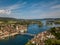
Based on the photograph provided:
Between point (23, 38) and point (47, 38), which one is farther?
point (23, 38)

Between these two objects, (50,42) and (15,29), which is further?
(15,29)

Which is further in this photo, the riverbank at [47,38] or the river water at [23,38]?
the river water at [23,38]

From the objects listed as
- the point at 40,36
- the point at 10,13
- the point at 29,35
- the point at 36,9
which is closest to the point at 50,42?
the point at 40,36

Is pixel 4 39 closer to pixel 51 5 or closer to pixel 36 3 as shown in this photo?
pixel 36 3

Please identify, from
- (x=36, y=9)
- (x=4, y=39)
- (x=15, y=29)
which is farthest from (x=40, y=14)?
(x=4, y=39)

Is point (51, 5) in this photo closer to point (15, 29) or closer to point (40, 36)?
point (40, 36)

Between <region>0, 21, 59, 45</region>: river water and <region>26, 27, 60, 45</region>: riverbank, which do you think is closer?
<region>26, 27, 60, 45</region>: riverbank

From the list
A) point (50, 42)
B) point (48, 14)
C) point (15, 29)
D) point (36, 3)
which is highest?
point (36, 3)

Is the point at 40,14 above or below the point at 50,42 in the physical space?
above

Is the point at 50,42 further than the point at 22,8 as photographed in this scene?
No

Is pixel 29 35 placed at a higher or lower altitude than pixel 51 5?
lower
